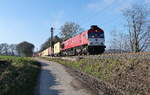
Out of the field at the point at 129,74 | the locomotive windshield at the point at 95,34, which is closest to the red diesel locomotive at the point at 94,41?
the locomotive windshield at the point at 95,34

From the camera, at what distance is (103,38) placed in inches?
1230

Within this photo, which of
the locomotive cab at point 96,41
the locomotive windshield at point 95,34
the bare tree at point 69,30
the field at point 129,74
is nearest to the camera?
the field at point 129,74

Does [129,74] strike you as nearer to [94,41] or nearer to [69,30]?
[94,41]

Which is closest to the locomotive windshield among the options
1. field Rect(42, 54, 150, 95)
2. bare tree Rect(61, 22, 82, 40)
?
field Rect(42, 54, 150, 95)

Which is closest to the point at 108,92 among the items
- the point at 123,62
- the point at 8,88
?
the point at 123,62

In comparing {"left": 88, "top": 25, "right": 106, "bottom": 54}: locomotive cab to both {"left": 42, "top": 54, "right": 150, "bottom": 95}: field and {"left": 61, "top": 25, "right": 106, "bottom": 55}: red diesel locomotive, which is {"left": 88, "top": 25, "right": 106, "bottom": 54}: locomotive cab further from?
{"left": 42, "top": 54, "right": 150, "bottom": 95}: field

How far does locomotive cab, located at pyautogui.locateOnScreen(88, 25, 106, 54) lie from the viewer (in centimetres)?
3025

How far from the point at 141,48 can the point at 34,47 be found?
308 feet

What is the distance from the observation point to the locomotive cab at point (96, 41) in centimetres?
3025

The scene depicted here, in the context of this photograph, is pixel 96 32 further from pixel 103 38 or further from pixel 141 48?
pixel 141 48

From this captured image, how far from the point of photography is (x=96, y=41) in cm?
3069

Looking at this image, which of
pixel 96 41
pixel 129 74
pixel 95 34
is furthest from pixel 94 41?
pixel 129 74

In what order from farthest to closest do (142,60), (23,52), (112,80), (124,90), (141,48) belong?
(23,52) → (141,48) → (112,80) → (142,60) → (124,90)

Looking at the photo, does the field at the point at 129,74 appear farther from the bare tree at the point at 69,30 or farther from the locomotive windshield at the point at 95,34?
the bare tree at the point at 69,30
